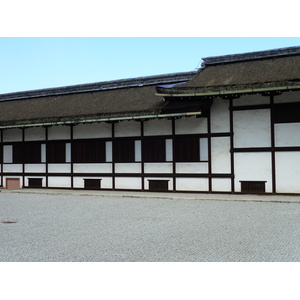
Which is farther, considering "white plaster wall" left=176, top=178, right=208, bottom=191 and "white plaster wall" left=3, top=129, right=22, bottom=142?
"white plaster wall" left=3, top=129, right=22, bottom=142

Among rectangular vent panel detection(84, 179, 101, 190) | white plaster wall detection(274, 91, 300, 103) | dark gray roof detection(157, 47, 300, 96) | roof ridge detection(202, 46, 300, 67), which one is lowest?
rectangular vent panel detection(84, 179, 101, 190)

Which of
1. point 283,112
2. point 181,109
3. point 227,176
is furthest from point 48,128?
point 283,112

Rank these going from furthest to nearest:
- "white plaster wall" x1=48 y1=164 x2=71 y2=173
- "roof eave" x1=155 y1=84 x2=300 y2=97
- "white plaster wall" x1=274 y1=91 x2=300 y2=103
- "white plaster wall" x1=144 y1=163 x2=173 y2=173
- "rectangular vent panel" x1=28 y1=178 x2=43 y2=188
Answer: "rectangular vent panel" x1=28 y1=178 x2=43 y2=188 → "white plaster wall" x1=48 y1=164 x2=71 y2=173 → "white plaster wall" x1=144 y1=163 x2=173 y2=173 → "white plaster wall" x1=274 y1=91 x2=300 y2=103 → "roof eave" x1=155 y1=84 x2=300 y2=97

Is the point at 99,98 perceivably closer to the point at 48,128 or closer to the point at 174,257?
the point at 48,128

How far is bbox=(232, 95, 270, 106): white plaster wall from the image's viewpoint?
595 inches

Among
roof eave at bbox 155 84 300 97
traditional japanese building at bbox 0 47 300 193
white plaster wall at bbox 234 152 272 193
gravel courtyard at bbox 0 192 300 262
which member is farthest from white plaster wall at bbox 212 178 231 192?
roof eave at bbox 155 84 300 97

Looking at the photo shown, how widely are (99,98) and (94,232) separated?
12554 millimetres

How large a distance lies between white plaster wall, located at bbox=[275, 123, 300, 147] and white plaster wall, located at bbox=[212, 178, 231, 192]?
2.53 metres

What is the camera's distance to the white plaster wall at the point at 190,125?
53.4 feet

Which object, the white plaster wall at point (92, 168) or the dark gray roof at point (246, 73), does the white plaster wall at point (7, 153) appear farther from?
the dark gray roof at point (246, 73)

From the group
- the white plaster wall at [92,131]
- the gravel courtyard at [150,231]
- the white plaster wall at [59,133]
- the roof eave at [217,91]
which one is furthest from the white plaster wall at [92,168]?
the roof eave at [217,91]

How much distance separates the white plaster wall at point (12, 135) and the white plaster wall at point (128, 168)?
6.35 metres

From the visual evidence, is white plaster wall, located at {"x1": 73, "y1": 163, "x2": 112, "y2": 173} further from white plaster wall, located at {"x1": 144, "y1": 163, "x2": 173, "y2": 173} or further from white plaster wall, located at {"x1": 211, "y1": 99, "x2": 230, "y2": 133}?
white plaster wall, located at {"x1": 211, "y1": 99, "x2": 230, "y2": 133}

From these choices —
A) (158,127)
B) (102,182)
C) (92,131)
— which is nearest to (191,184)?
(158,127)
